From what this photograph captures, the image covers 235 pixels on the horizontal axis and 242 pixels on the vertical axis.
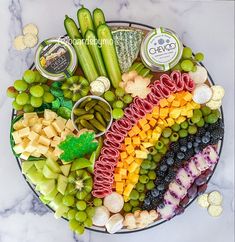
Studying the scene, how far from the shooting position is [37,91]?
4.77 ft

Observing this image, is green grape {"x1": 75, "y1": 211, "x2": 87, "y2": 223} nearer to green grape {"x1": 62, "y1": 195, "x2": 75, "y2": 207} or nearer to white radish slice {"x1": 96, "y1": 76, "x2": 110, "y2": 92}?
green grape {"x1": 62, "y1": 195, "x2": 75, "y2": 207}

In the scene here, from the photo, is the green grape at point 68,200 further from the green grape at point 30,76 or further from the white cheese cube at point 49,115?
the green grape at point 30,76

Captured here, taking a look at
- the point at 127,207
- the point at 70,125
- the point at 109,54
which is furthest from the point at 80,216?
the point at 109,54

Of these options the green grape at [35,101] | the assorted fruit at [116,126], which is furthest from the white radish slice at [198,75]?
the green grape at [35,101]

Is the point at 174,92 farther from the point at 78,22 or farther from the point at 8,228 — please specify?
Answer: the point at 8,228

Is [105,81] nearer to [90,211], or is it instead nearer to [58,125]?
[58,125]

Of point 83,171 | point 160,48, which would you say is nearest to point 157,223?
point 83,171

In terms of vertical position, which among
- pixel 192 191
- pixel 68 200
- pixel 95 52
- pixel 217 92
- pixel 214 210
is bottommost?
pixel 214 210

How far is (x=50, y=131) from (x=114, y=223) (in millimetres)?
315

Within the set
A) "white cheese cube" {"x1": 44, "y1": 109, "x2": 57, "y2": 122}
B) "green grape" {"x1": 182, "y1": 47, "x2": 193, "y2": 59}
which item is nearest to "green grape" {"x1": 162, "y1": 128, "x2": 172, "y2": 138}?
"green grape" {"x1": 182, "y1": 47, "x2": 193, "y2": 59}

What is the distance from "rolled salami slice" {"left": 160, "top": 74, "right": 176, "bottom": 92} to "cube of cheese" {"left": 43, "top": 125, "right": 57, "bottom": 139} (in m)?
0.33

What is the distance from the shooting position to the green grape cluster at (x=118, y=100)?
4.85 ft

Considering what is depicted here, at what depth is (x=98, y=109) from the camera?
1.49 m

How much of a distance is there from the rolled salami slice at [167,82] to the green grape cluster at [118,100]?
10 cm
